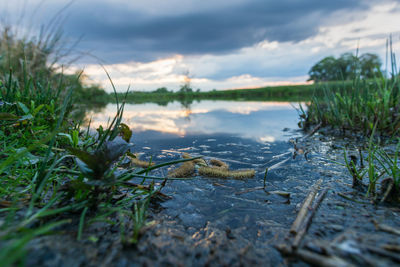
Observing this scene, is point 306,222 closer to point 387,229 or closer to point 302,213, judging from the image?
point 302,213

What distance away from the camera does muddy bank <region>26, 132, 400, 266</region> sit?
0.84 m

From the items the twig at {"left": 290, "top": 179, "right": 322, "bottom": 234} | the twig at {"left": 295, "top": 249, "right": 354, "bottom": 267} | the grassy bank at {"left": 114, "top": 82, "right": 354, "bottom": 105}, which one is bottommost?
the twig at {"left": 290, "top": 179, "right": 322, "bottom": 234}

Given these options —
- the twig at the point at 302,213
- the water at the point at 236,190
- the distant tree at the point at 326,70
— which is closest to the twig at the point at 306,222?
the twig at the point at 302,213

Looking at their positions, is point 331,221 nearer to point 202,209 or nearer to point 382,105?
point 202,209

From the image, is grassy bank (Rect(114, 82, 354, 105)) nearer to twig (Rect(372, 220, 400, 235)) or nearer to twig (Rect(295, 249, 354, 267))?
twig (Rect(372, 220, 400, 235))

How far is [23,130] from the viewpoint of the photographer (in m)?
2.13

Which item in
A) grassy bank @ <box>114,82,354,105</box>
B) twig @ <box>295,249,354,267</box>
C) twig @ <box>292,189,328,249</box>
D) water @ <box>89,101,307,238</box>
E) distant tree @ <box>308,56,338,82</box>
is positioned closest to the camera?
twig @ <box>295,249,354,267</box>

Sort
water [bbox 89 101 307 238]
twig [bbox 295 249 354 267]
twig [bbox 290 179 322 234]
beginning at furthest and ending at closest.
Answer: water [bbox 89 101 307 238]
twig [bbox 290 179 322 234]
twig [bbox 295 249 354 267]

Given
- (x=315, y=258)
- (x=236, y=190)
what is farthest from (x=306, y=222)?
(x=236, y=190)


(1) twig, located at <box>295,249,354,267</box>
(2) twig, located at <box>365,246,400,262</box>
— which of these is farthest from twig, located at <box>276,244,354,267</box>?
(2) twig, located at <box>365,246,400,262</box>

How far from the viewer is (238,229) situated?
1.15 meters

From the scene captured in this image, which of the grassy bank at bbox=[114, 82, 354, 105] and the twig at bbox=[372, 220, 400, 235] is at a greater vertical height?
the grassy bank at bbox=[114, 82, 354, 105]

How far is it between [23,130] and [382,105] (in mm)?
4786

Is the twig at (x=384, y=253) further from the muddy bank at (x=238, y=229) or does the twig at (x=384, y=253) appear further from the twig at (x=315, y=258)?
the twig at (x=315, y=258)
